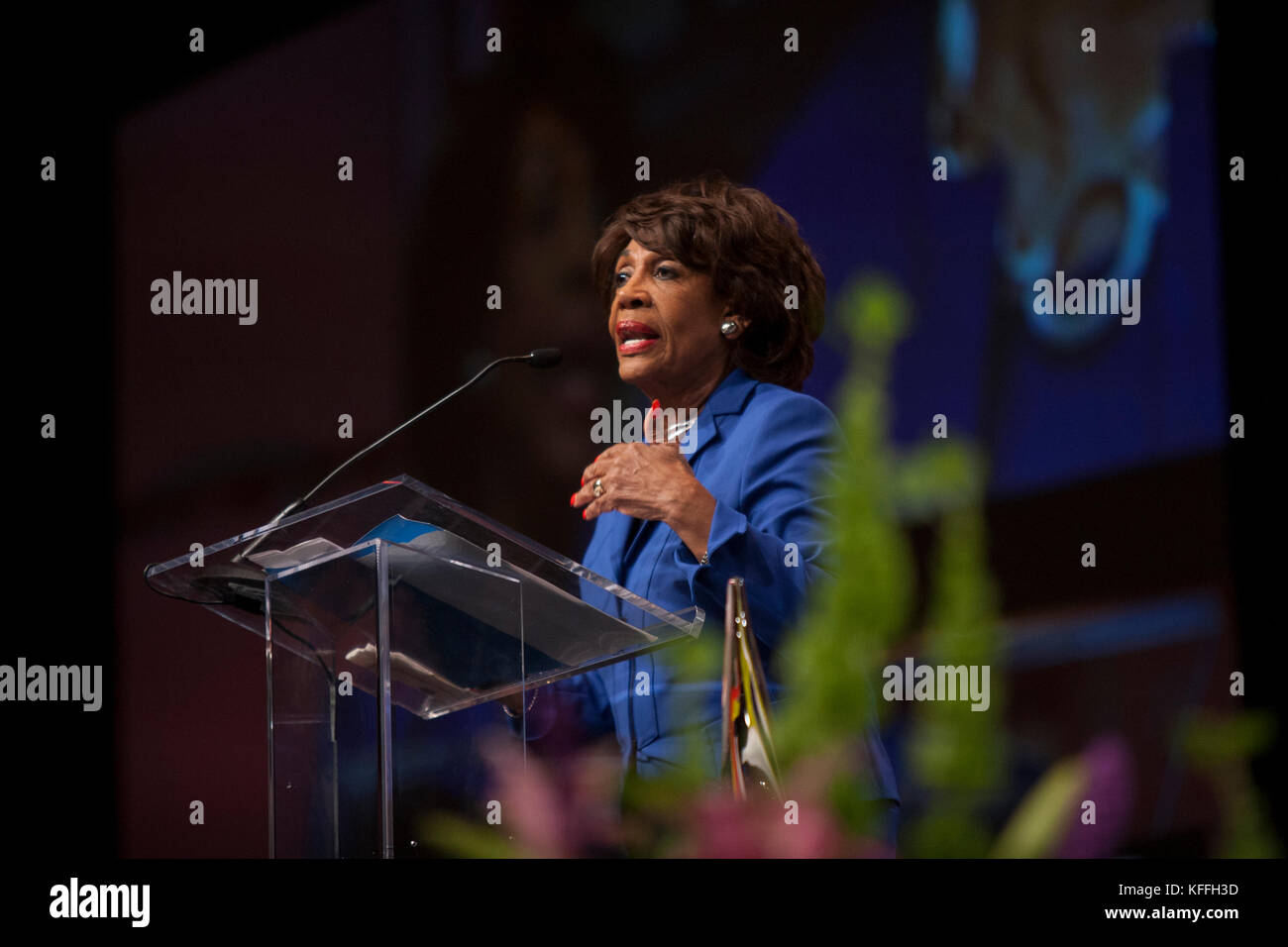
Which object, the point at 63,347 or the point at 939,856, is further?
the point at 63,347

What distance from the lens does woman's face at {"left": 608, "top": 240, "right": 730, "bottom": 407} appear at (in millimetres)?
2828

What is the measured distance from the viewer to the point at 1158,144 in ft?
11.2

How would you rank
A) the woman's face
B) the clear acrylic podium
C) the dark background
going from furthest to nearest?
the dark background
the woman's face
the clear acrylic podium

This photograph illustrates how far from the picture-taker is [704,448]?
2.69 metres

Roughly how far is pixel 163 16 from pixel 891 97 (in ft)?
5.66

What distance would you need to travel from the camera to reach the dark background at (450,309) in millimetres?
3318

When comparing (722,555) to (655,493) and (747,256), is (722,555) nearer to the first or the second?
(655,493)

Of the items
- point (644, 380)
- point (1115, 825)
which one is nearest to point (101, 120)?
point (644, 380)

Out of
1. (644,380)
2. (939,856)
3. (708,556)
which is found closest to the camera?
(939,856)

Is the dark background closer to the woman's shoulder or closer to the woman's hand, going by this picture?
the woman's shoulder

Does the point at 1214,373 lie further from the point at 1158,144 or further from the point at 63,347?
the point at 63,347

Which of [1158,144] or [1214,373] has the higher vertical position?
[1158,144]

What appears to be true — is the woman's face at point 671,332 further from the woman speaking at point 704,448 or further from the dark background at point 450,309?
the dark background at point 450,309

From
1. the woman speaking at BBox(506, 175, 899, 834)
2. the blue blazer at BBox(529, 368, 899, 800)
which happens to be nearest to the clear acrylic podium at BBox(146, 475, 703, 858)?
the woman speaking at BBox(506, 175, 899, 834)
